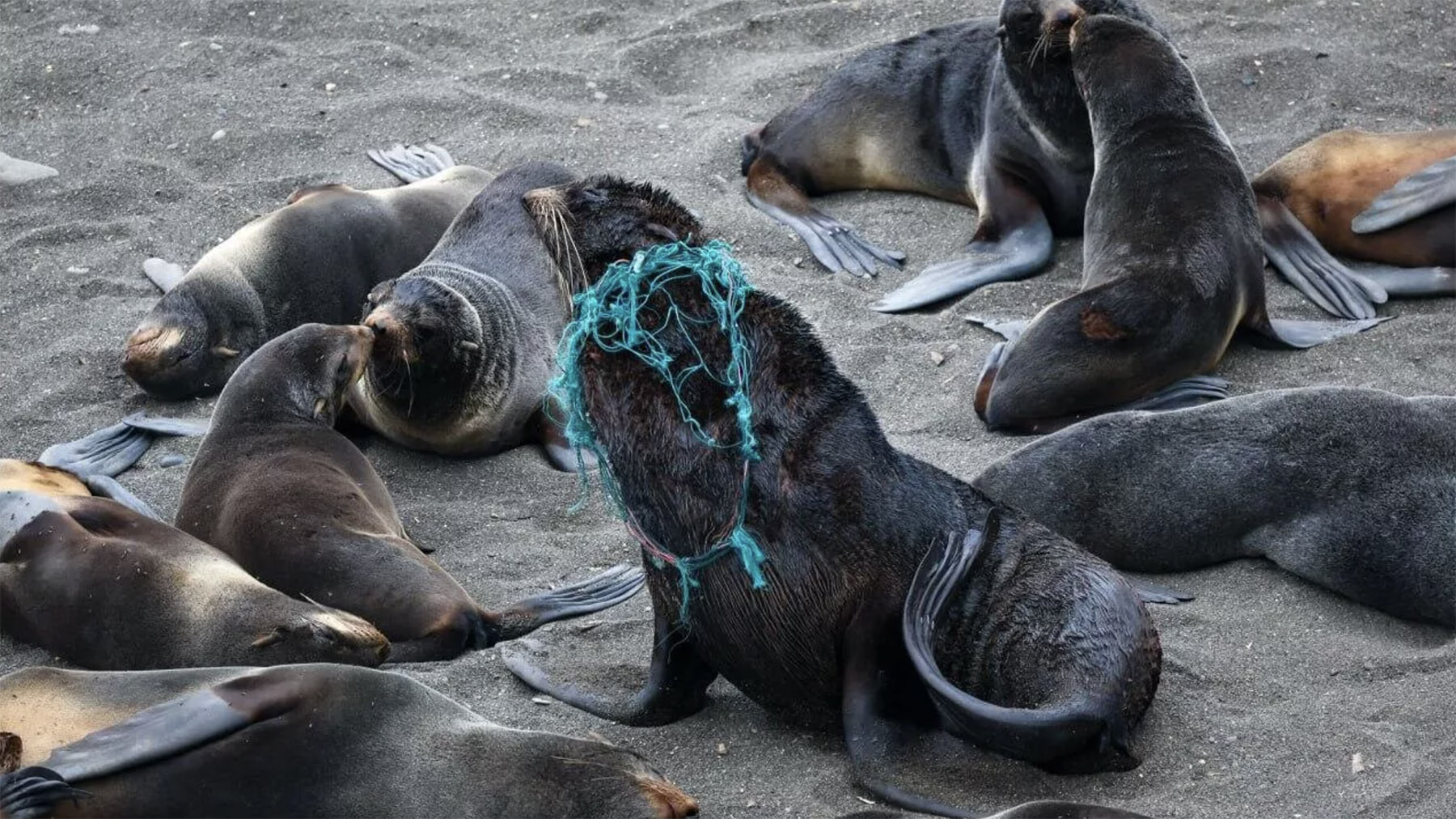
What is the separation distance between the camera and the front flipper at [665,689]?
13.6 feet

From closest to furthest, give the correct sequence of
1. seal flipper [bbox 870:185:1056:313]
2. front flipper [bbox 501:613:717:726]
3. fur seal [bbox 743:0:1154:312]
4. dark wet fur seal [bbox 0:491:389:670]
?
front flipper [bbox 501:613:717:726] < dark wet fur seal [bbox 0:491:389:670] < seal flipper [bbox 870:185:1056:313] < fur seal [bbox 743:0:1154:312]

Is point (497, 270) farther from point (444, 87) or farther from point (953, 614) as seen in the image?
point (953, 614)

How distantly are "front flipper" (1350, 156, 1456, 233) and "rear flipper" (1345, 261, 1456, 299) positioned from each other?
189mm

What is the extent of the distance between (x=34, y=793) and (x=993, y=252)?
4114mm

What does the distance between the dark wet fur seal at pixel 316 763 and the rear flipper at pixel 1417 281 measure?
3479 millimetres

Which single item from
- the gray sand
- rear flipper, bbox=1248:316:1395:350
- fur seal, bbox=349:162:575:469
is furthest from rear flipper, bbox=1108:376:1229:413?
fur seal, bbox=349:162:575:469

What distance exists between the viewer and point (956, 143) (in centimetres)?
743

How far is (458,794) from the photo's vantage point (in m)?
3.56

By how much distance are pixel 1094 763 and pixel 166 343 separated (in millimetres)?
3849

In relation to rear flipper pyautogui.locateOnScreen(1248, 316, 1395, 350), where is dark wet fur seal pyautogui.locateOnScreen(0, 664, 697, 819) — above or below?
above

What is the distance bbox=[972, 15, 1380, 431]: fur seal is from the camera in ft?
18.3

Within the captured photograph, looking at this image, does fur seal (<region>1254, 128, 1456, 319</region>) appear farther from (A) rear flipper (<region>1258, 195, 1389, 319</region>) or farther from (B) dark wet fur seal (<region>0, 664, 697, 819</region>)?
(B) dark wet fur seal (<region>0, 664, 697, 819</region>)

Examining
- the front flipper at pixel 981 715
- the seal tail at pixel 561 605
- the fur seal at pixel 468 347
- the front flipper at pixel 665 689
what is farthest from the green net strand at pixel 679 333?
the fur seal at pixel 468 347

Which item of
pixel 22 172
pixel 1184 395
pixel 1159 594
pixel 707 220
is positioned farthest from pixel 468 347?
pixel 1159 594
